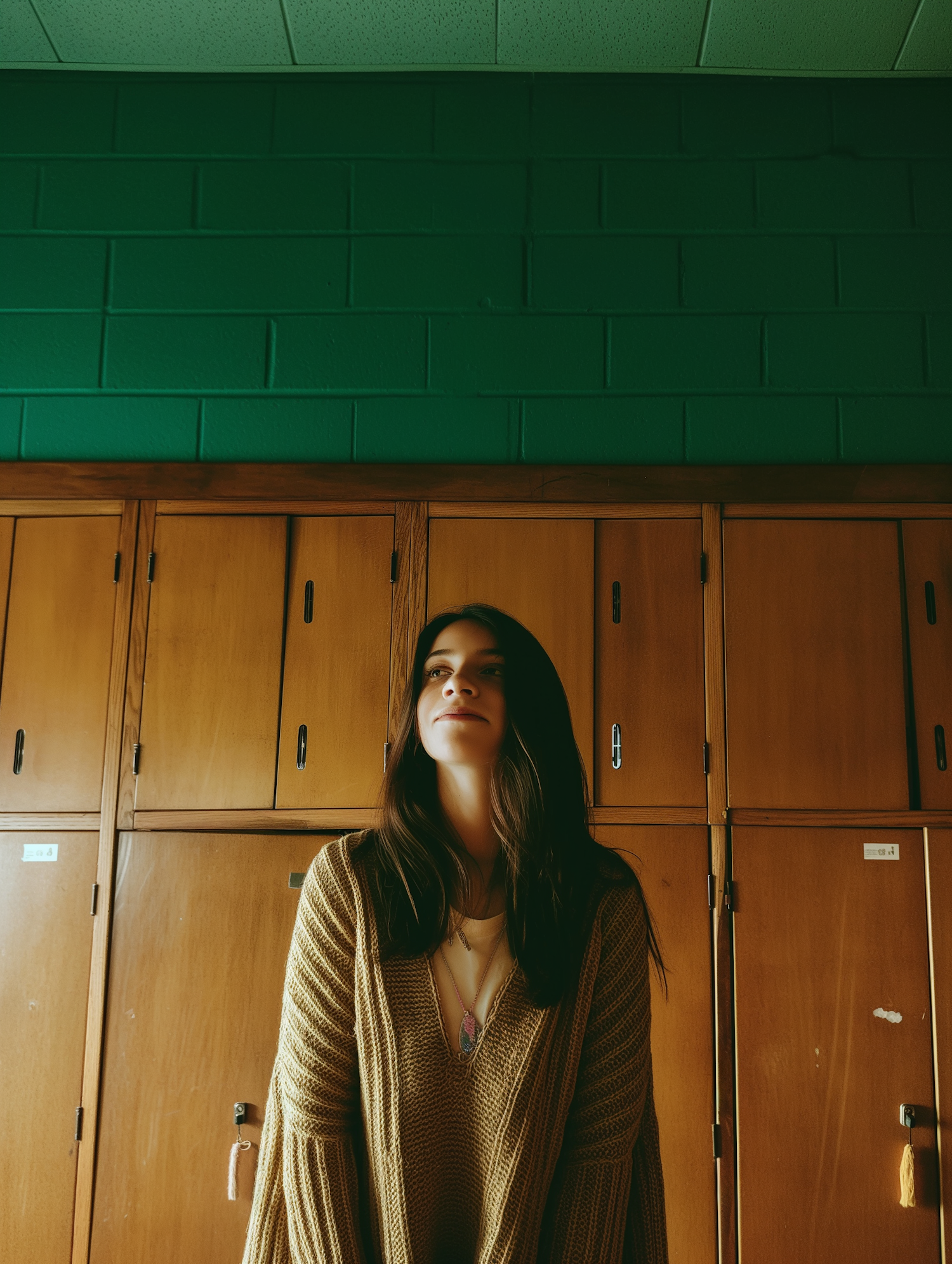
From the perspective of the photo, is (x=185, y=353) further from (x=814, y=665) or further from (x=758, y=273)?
(x=814, y=665)

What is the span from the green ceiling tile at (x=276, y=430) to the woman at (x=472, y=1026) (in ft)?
4.10

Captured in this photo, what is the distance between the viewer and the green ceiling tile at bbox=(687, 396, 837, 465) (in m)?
2.64

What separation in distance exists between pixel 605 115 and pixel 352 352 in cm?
101

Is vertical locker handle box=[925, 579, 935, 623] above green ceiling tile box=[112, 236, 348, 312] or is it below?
below

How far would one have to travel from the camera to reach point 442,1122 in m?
1.38

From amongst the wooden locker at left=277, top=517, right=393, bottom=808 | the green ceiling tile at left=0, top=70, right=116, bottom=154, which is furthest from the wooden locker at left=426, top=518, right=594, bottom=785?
the green ceiling tile at left=0, top=70, right=116, bottom=154

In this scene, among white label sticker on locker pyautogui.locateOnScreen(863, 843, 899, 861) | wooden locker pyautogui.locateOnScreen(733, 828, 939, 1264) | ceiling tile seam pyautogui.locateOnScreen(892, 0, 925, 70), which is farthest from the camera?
ceiling tile seam pyautogui.locateOnScreen(892, 0, 925, 70)

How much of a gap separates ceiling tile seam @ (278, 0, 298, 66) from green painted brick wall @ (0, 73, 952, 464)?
0.18 feet

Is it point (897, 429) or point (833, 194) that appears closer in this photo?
point (897, 429)

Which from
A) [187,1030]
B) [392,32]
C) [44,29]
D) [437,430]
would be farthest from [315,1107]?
[44,29]

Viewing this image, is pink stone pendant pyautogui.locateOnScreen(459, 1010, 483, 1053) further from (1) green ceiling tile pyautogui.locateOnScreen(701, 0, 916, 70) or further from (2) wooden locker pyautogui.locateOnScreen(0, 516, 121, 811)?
(1) green ceiling tile pyautogui.locateOnScreen(701, 0, 916, 70)

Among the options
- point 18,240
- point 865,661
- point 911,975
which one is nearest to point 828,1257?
point 911,975

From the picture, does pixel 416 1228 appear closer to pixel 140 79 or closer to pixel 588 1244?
pixel 588 1244

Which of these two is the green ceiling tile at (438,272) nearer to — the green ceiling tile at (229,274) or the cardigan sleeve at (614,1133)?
the green ceiling tile at (229,274)
